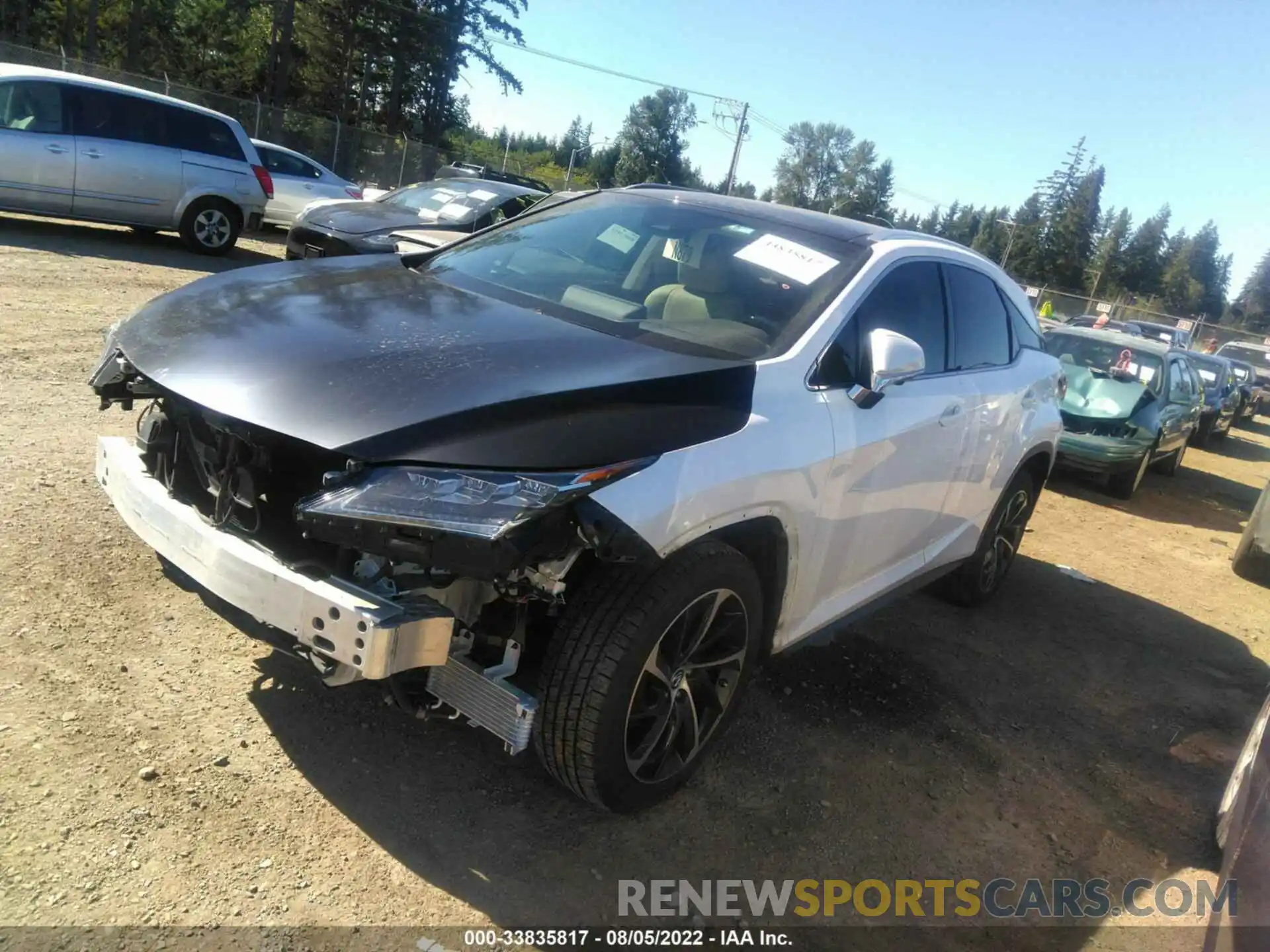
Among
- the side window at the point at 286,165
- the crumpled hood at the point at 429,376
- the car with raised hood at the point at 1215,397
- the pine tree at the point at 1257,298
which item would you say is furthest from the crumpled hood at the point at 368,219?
the pine tree at the point at 1257,298

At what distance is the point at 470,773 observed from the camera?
10.0ft

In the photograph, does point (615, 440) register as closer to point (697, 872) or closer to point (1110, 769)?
point (697, 872)

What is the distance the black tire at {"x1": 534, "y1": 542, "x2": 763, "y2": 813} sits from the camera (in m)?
2.54

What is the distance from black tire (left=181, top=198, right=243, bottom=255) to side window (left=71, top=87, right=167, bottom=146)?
0.87m

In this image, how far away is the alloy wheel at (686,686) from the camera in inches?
109

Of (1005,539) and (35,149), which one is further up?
(35,149)

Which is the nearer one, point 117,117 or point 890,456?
point 890,456

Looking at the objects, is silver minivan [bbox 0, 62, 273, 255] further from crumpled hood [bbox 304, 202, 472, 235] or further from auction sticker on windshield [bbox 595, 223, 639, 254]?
auction sticker on windshield [bbox 595, 223, 639, 254]

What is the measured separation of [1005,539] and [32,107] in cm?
1087

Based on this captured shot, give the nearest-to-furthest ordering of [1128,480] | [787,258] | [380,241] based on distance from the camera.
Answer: [787,258] → [380,241] → [1128,480]

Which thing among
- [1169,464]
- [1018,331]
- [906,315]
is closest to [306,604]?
[906,315]

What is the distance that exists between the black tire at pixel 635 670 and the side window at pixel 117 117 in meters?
11.0

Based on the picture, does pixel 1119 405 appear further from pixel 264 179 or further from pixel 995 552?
pixel 264 179

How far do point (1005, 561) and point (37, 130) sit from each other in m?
10.8
